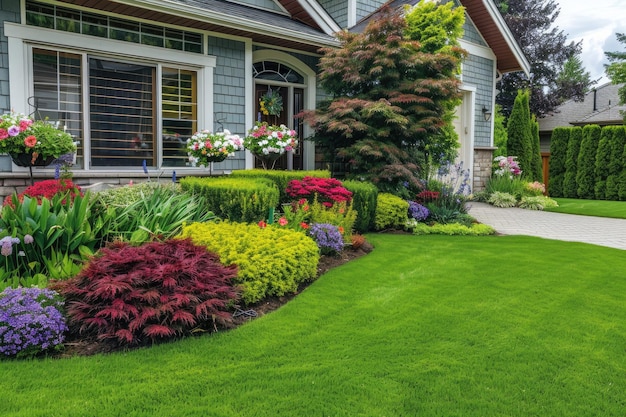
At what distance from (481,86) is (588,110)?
1425 centimetres

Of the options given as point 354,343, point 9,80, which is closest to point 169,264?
point 354,343

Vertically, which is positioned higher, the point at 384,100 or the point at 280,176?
the point at 384,100

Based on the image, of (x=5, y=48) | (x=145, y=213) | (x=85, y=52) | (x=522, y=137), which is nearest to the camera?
(x=145, y=213)

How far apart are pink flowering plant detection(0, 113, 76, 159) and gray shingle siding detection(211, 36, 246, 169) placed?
256cm

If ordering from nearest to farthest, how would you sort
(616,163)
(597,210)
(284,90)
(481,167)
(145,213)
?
(145,213) < (284,90) < (597,210) < (481,167) < (616,163)

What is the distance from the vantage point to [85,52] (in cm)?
723

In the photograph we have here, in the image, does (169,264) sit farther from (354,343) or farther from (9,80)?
(9,80)

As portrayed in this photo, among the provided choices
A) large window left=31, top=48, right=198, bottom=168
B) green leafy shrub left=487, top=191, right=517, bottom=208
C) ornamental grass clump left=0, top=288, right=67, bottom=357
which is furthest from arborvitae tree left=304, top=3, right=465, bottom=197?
ornamental grass clump left=0, top=288, right=67, bottom=357

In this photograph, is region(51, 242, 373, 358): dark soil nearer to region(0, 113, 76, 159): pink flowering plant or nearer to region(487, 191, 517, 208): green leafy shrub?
region(0, 113, 76, 159): pink flowering plant

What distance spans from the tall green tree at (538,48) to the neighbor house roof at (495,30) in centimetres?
1361

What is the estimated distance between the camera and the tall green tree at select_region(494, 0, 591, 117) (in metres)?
26.9

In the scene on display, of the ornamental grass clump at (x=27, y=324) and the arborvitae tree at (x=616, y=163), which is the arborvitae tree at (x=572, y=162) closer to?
the arborvitae tree at (x=616, y=163)

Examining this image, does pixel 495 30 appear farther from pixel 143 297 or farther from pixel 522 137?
pixel 143 297

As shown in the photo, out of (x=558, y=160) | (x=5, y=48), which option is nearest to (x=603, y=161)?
(x=558, y=160)
